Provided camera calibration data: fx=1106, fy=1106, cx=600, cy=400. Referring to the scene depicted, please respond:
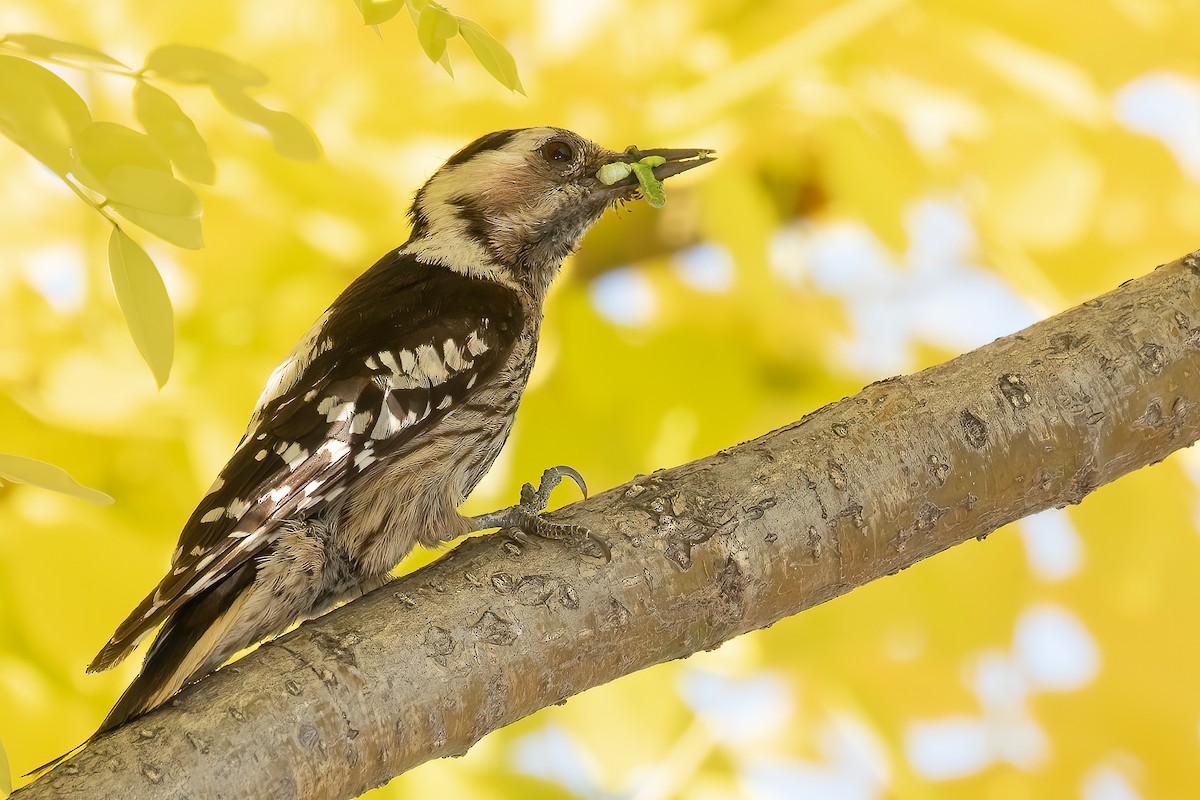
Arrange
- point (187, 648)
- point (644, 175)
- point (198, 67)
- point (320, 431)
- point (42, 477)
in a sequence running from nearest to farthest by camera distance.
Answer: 1. point (42, 477)
2. point (198, 67)
3. point (187, 648)
4. point (320, 431)
5. point (644, 175)

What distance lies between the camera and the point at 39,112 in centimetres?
89

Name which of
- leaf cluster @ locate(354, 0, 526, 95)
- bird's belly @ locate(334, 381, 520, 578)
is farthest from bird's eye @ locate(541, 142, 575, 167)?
leaf cluster @ locate(354, 0, 526, 95)

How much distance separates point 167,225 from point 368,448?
21.7 inches

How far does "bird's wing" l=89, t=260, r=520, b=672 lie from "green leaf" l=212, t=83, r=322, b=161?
466 millimetres

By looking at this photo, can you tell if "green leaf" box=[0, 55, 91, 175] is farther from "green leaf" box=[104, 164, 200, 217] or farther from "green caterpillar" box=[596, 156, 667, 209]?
"green caterpillar" box=[596, 156, 667, 209]

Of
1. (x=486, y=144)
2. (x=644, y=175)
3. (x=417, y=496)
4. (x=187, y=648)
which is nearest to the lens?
(x=187, y=648)

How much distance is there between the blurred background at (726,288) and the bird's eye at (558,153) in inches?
9.5

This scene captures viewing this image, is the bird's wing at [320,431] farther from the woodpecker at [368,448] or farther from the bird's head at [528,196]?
the bird's head at [528,196]

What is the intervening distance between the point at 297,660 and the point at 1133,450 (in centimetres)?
103

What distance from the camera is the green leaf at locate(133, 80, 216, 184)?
96 centimetres

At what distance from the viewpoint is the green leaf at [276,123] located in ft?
3.17

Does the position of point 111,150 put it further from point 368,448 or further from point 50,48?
point 368,448

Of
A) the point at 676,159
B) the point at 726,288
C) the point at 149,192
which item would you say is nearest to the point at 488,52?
the point at 149,192

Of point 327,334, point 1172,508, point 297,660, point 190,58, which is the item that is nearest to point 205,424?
point 327,334
